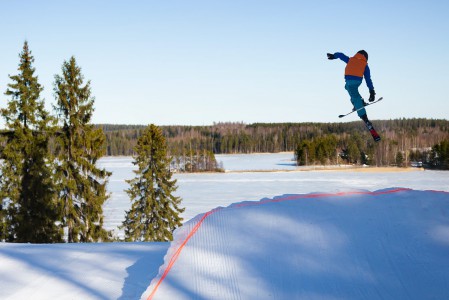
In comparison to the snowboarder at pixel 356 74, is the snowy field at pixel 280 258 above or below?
below

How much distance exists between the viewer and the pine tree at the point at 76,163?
45.9ft

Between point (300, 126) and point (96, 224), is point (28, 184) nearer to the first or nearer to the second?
point (96, 224)

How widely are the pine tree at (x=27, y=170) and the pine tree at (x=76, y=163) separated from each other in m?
0.54

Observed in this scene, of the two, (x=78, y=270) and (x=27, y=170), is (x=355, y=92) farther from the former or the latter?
(x=27, y=170)

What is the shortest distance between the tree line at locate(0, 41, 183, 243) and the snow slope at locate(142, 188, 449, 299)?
10.6 m

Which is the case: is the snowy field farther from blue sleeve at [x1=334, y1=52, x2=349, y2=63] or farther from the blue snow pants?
blue sleeve at [x1=334, y1=52, x2=349, y2=63]

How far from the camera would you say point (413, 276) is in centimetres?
336

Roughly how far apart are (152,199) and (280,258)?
49.3 ft

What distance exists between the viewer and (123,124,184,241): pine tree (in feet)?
57.0

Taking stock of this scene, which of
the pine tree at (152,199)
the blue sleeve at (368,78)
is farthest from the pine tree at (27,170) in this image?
the blue sleeve at (368,78)

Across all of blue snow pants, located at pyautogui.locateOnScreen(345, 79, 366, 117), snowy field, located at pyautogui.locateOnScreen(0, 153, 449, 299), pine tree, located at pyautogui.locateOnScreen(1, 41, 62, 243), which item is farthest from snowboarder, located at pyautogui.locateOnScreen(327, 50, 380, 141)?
pine tree, located at pyautogui.locateOnScreen(1, 41, 62, 243)

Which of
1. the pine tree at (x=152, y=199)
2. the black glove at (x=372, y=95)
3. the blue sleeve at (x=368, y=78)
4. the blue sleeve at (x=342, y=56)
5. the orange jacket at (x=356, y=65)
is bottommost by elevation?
the pine tree at (x=152, y=199)

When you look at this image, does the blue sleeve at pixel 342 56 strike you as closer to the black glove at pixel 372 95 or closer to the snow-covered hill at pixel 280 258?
the black glove at pixel 372 95

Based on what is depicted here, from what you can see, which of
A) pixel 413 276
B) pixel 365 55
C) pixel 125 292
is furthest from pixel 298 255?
pixel 365 55
